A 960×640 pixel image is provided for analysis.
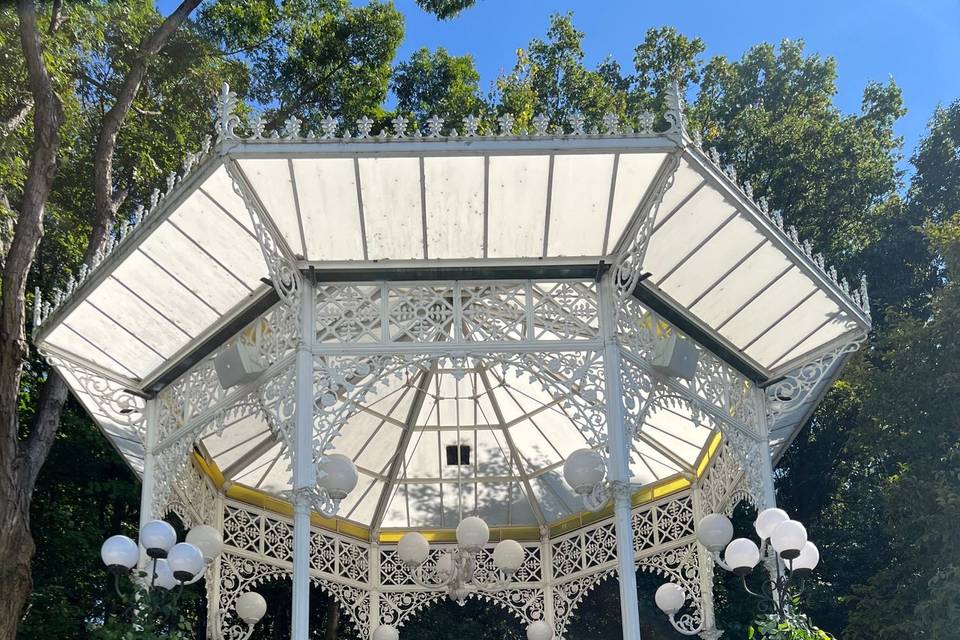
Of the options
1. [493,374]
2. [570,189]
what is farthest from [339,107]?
[570,189]

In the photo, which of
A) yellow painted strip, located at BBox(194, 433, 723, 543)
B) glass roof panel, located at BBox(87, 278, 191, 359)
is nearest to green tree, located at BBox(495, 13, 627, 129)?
yellow painted strip, located at BBox(194, 433, 723, 543)

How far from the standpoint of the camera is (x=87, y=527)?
51.3 feet

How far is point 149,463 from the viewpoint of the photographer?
10.6 meters

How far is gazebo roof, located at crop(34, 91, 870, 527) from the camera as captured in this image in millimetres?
8523

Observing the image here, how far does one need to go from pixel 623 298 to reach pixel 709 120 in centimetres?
1438

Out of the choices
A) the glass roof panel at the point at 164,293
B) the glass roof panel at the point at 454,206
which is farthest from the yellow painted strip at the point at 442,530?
the glass roof panel at the point at 454,206

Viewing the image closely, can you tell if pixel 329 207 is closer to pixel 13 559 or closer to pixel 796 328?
pixel 796 328

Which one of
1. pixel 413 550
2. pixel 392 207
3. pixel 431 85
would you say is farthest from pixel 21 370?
pixel 431 85

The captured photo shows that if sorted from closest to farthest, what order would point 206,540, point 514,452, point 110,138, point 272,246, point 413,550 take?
point 272,246 → point 206,540 → point 413,550 → point 514,452 → point 110,138

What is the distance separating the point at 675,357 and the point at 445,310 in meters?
1.94

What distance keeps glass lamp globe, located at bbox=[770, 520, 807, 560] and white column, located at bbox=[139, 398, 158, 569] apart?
212 inches

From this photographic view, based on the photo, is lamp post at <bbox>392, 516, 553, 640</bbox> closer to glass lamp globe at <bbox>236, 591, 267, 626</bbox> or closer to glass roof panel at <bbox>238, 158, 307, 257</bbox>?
glass lamp globe at <bbox>236, 591, 267, 626</bbox>

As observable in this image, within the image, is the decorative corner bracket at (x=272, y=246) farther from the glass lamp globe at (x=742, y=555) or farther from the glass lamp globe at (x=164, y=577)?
the glass lamp globe at (x=742, y=555)

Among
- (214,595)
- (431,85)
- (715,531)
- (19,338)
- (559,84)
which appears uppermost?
(559,84)
